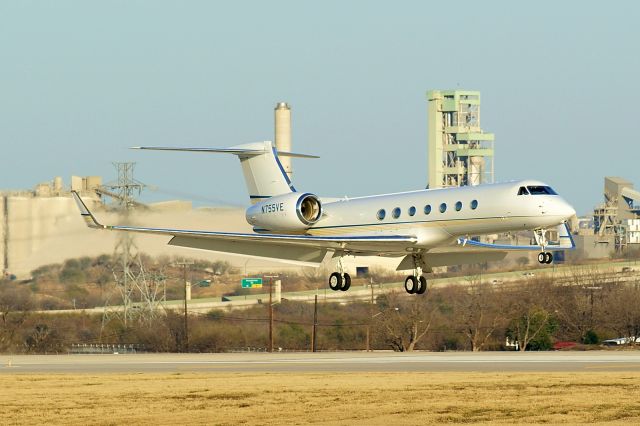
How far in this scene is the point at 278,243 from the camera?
44.1 m

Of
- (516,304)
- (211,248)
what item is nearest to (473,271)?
(516,304)

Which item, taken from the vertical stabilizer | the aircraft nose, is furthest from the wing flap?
the aircraft nose

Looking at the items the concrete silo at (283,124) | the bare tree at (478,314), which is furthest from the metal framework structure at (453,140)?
the bare tree at (478,314)

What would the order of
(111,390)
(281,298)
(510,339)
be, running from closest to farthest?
(111,390)
(510,339)
(281,298)

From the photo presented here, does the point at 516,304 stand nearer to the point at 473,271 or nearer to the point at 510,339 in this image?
the point at 510,339

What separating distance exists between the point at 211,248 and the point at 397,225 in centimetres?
762

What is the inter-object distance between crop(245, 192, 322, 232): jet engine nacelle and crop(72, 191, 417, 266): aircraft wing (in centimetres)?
43

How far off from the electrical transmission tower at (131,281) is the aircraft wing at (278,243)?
24.7 metres

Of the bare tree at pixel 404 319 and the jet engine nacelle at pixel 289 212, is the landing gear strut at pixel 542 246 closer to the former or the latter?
the jet engine nacelle at pixel 289 212

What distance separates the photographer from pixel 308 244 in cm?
4362

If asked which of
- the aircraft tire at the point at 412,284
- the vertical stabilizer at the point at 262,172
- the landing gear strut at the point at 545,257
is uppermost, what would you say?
the vertical stabilizer at the point at 262,172

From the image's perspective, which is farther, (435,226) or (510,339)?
(510,339)

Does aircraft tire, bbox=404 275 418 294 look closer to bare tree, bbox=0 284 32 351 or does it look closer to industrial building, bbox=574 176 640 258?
bare tree, bbox=0 284 32 351

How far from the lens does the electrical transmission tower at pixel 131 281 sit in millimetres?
72875
